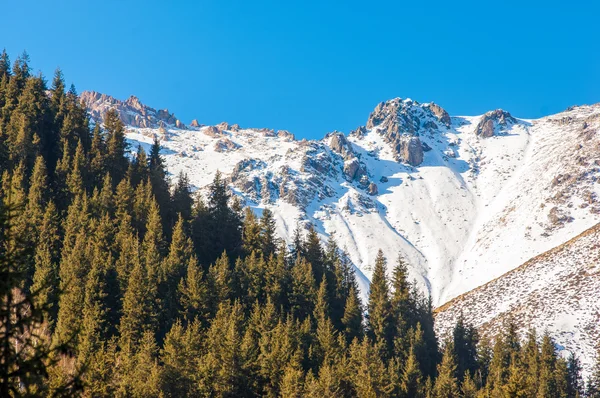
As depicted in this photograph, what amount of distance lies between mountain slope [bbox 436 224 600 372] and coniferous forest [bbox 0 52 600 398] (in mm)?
17433

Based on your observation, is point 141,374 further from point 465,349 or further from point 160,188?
point 465,349

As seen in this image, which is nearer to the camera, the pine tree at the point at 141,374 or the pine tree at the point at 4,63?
the pine tree at the point at 141,374

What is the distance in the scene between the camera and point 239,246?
242 feet

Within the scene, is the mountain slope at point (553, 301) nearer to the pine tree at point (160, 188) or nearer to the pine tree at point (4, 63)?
the pine tree at point (160, 188)

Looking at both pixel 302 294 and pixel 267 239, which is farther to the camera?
pixel 267 239

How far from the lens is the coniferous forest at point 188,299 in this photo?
144 feet

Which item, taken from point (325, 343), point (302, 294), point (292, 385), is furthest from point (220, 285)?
point (292, 385)

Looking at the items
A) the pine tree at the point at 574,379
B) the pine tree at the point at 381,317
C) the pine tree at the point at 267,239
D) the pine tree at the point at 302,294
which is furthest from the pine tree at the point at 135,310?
the pine tree at the point at 574,379

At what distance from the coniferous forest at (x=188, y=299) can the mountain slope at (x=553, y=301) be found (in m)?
17.4

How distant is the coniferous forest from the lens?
144 ft

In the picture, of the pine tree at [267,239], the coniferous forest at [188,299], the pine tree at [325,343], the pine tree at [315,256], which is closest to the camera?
the coniferous forest at [188,299]

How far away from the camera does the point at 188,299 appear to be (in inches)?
2179

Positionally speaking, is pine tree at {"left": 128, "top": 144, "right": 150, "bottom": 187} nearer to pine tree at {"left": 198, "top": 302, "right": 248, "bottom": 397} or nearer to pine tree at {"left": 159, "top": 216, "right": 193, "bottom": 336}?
pine tree at {"left": 159, "top": 216, "right": 193, "bottom": 336}

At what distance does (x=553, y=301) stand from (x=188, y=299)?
8777cm
